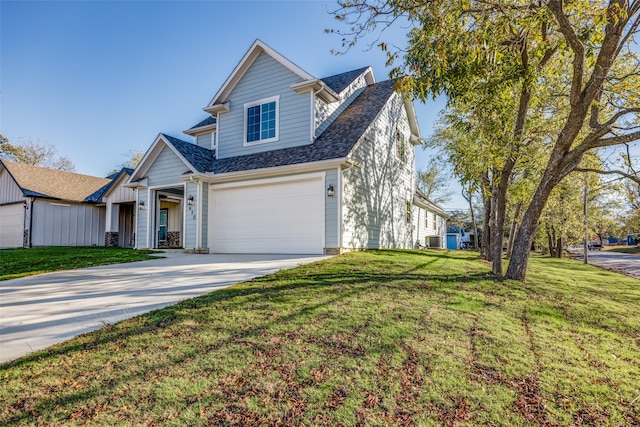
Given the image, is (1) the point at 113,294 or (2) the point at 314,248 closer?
(1) the point at 113,294

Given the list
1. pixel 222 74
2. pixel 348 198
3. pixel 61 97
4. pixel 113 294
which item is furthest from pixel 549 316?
pixel 61 97

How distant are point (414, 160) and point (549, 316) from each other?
44.1 ft

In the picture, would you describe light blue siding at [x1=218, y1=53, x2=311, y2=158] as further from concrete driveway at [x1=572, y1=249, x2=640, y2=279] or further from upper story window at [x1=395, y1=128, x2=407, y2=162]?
concrete driveway at [x1=572, y1=249, x2=640, y2=279]

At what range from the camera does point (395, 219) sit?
572 inches

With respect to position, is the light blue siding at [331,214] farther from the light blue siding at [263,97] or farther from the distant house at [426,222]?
the distant house at [426,222]

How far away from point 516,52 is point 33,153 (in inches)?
1602

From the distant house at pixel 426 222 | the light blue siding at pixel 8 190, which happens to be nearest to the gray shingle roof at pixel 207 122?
the light blue siding at pixel 8 190

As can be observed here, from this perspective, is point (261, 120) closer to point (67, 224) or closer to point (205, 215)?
point (205, 215)

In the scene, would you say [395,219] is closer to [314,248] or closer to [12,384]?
[314,248]

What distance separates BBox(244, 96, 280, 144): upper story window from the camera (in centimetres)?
1239

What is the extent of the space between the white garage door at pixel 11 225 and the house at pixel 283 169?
881cm

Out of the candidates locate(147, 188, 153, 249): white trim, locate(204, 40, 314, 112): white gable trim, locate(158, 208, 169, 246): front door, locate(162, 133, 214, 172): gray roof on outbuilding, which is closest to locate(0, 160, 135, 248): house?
locate(158, 208, 169, 246): front door

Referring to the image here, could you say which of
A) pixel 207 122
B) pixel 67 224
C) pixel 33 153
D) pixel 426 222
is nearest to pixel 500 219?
pixel 426 222

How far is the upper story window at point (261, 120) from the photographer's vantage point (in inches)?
488
